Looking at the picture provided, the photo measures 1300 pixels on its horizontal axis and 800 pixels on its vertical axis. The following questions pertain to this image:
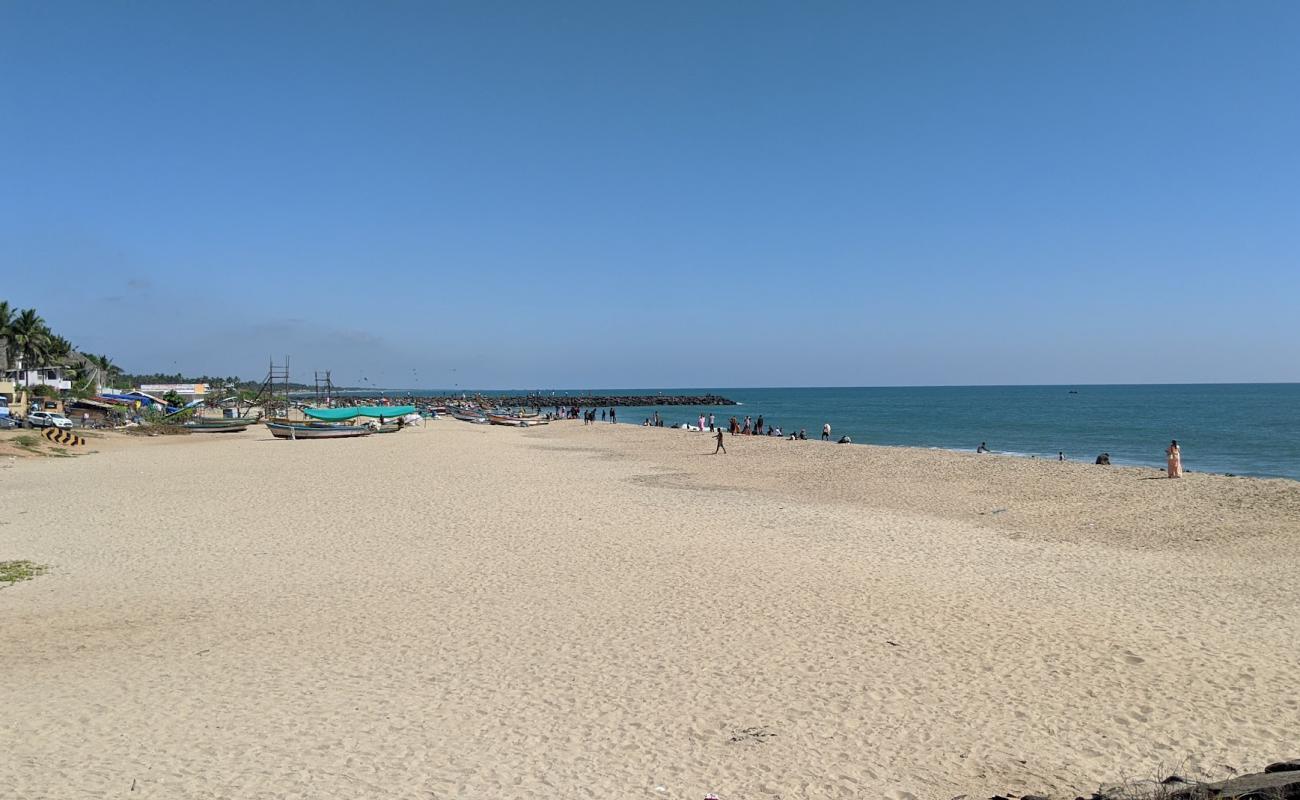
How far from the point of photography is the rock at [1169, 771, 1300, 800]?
13.2ft

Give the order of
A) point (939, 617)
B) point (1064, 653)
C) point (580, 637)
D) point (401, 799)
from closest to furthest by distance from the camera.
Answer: point (401, 799) < point (1064, 653) < point (580, 637) < point (939, 617)

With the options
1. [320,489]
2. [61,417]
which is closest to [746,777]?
[320,489]

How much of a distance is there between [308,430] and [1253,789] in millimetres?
49799

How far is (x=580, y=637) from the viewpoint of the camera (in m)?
8.93

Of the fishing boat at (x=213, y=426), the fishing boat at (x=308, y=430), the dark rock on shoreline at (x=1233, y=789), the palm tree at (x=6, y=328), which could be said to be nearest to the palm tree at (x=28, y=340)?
the palm tree at (x=6, y=328)

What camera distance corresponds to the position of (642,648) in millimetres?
8523

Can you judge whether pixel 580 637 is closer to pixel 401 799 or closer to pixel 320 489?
pixel 401 799

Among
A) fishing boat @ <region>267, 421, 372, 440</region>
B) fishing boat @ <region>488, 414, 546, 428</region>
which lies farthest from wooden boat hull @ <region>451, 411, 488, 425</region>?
fishing boat @ <region>267, 421, 372, 440</region>

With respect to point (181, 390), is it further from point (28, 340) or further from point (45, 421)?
point (45, 421)

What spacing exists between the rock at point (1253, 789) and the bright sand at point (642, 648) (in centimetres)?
138

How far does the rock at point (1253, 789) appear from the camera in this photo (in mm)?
4023

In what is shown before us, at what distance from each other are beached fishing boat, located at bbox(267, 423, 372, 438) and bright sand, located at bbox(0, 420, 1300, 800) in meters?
28.4

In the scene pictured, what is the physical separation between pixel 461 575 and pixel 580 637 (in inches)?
149

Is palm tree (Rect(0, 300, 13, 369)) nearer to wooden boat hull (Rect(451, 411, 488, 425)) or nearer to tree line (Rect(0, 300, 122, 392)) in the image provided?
tree line (Rect(0, 300, 122, 392))
